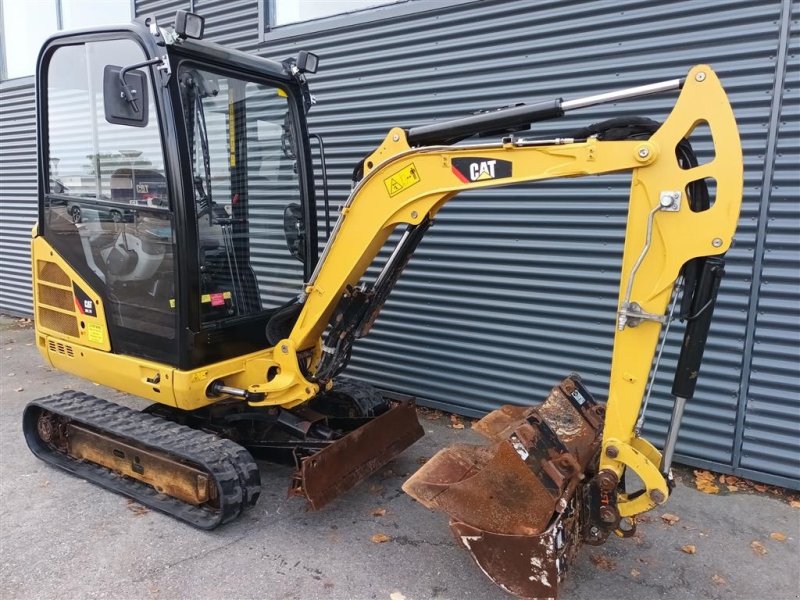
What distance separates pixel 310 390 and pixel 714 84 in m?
2.83

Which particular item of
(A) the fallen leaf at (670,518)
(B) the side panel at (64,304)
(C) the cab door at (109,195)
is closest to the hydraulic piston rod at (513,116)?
(C) the cab door at (109,195)

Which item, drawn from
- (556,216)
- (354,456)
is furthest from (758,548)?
(556,216)

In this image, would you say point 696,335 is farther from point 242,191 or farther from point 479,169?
point 242,191

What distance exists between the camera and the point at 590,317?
475 cm

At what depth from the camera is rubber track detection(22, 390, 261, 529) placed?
11.2ft

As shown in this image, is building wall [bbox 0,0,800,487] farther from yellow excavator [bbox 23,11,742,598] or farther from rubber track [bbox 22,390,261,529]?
rubber track [bbox 22,390,261,529]

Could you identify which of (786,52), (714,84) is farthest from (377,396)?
(786,52)

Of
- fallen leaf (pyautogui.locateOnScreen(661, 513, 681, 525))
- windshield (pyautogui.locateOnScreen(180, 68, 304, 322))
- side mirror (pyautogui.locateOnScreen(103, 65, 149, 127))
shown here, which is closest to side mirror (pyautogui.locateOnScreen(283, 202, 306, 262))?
windshield (pyautogui.locateOnScreen(180, 68, 304, 322))

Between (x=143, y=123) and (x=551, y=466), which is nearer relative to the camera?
(x=551, y=466)

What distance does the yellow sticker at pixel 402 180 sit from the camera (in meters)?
3.17

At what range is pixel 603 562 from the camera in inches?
128

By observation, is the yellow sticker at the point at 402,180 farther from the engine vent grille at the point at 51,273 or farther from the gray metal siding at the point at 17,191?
the gray metal siding at the point at 17,191

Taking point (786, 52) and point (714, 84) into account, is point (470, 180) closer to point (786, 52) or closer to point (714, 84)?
point (714, 84)

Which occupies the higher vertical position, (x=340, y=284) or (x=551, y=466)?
(x=340, y=284)
